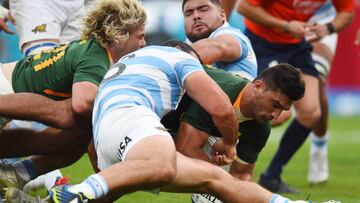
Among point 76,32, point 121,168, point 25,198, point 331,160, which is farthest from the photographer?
point 331,160

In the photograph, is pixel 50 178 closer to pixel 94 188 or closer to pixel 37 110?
pixel 37 110

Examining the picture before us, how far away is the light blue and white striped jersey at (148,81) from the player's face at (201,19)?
1.64m

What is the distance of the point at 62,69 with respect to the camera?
22.8 ft

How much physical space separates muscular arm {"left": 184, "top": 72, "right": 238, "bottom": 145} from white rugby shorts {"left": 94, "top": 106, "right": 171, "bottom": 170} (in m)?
0.29

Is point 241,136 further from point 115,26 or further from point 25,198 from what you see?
point 25,198

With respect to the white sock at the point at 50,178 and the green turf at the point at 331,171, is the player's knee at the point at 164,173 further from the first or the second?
the white sock at the point at 50,178

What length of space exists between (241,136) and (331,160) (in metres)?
5.78

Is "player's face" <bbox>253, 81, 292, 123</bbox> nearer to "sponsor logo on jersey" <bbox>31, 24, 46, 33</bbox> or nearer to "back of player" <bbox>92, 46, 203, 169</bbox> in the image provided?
"back of player" <bbox>92, 46, 203, 169</bbox>

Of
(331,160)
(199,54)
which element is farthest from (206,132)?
(331,160)

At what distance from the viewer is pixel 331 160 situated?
41.5ft

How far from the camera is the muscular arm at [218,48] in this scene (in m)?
7.60

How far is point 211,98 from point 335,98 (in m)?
12.8

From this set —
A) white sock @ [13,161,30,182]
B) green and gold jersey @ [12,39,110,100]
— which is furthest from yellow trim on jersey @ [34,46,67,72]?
white sock @ [13,161,30,182]

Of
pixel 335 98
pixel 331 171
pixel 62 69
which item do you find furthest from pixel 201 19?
pixel 335 98
